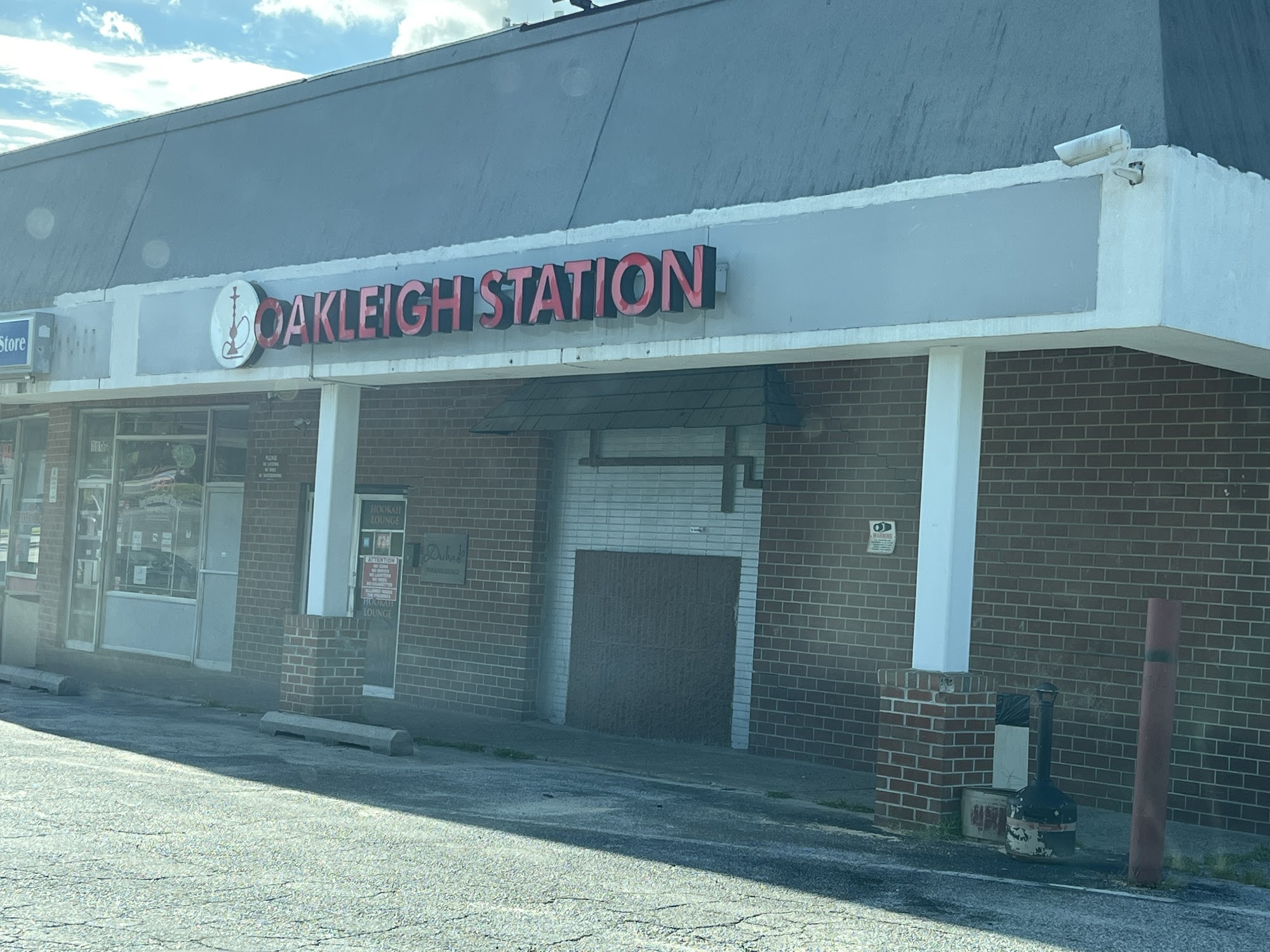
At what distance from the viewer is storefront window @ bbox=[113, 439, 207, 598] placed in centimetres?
1928

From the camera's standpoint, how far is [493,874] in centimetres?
766

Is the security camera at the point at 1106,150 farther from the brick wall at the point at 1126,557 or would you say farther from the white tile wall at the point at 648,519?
the white tile wall at the point at 648,519

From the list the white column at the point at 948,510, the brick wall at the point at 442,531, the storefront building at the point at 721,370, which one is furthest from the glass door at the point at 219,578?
the white column at the point at 948,510

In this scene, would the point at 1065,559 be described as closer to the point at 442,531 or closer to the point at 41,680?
the point at 442,531

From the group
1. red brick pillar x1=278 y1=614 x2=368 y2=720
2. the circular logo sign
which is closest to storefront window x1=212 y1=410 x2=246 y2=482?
the circular logo sign

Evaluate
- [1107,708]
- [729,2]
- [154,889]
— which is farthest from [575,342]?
[154,889]

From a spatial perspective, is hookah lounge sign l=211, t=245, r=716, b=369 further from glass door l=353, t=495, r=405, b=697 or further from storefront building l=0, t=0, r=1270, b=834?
glass door l=353, t=495, r=405, b=697

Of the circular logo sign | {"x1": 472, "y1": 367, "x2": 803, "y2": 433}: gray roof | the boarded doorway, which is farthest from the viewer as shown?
the circular logo sign

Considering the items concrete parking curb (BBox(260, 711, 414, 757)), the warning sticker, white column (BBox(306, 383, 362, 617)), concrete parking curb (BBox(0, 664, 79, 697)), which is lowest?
concrete parking curb (BBox(0, 664, 79, 697))

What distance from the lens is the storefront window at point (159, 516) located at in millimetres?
19281

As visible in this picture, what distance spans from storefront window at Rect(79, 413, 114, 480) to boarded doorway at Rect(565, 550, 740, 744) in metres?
8.70

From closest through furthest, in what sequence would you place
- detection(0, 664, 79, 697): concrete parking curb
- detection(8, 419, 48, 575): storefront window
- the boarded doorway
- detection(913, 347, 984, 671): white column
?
detection(913, 347, 984, 671): white column → the boarded doorway → detection(0, 664, 79, 697): concrete parking curb → detection(8, 419, 48, 575): storefront window

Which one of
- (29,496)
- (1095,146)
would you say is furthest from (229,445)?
(1095,146)

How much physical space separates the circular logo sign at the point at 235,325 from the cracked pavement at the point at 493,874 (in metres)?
4.60
